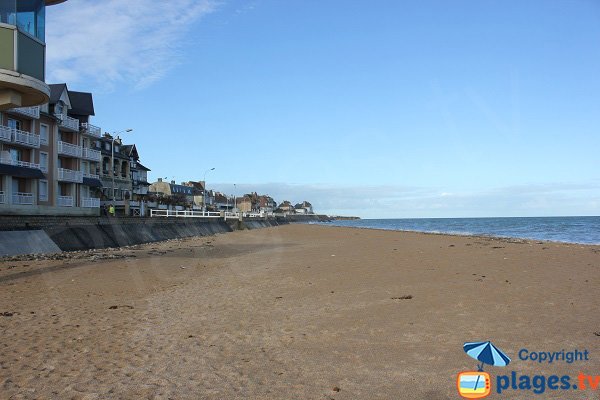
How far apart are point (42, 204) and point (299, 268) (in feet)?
107

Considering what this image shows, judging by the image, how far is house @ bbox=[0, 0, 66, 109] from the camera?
575 inches

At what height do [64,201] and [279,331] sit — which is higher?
[64,201]

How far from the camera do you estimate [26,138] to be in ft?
125

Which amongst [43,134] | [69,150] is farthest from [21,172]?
[69,150]

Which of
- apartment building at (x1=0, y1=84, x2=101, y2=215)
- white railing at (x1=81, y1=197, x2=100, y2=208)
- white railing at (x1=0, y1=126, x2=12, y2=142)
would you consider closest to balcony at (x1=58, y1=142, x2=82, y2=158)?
apartment building at (x1=0, y1=84, x2=101, y2=215)

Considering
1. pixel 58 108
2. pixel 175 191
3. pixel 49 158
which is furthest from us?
pixel 175 191

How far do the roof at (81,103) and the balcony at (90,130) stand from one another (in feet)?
4.96

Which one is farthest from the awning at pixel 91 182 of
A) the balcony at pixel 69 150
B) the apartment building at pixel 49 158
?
the balcony at pixel 69 150

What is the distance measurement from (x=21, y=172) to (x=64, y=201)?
8.04 metres

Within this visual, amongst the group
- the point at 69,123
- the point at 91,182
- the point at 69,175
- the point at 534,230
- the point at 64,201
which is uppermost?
the point at 69,123

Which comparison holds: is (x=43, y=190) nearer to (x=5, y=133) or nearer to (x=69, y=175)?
(x=69, y=175)

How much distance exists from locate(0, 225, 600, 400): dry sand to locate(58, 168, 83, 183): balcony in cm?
3249

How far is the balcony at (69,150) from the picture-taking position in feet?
148
